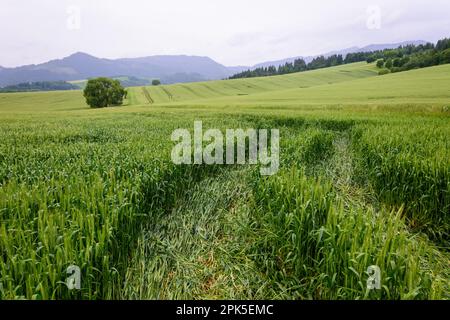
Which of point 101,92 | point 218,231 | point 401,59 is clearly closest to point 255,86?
point 101,92

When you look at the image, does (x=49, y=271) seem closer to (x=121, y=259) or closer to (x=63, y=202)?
(x=121, y=259)

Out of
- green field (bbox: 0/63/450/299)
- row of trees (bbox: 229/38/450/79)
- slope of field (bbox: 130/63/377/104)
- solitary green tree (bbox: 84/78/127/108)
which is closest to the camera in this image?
green field (bbox: 0/63/450/299)

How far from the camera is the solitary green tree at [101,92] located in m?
61.5

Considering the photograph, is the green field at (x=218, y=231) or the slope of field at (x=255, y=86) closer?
the green field at (x=218, y=231)

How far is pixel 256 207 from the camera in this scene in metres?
5.22

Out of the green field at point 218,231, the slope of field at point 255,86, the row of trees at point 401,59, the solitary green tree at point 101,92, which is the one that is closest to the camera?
the green field at point 218,231

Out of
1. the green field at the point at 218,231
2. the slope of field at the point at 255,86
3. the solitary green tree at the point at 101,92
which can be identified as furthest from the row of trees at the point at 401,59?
the green field at the point at 218,231

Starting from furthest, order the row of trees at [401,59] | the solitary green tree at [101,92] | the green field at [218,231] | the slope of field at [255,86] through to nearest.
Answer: the slope of field at [255,86], the row of trees at [401,59], the solitary green tree at [101,92], the green field at [218,231]

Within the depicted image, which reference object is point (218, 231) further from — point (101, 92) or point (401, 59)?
point (401, 59)

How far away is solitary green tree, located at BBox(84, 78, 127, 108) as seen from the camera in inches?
2421

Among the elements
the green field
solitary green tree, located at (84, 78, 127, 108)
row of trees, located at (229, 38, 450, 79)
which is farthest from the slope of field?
the green field

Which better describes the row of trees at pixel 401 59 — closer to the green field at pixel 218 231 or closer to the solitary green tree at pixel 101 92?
the solitary green tree at pixel 101 92

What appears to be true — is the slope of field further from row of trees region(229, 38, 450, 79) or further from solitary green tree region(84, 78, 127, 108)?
solitary green tree region(84, 78, 127, 108)

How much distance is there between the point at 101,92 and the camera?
204 ft
